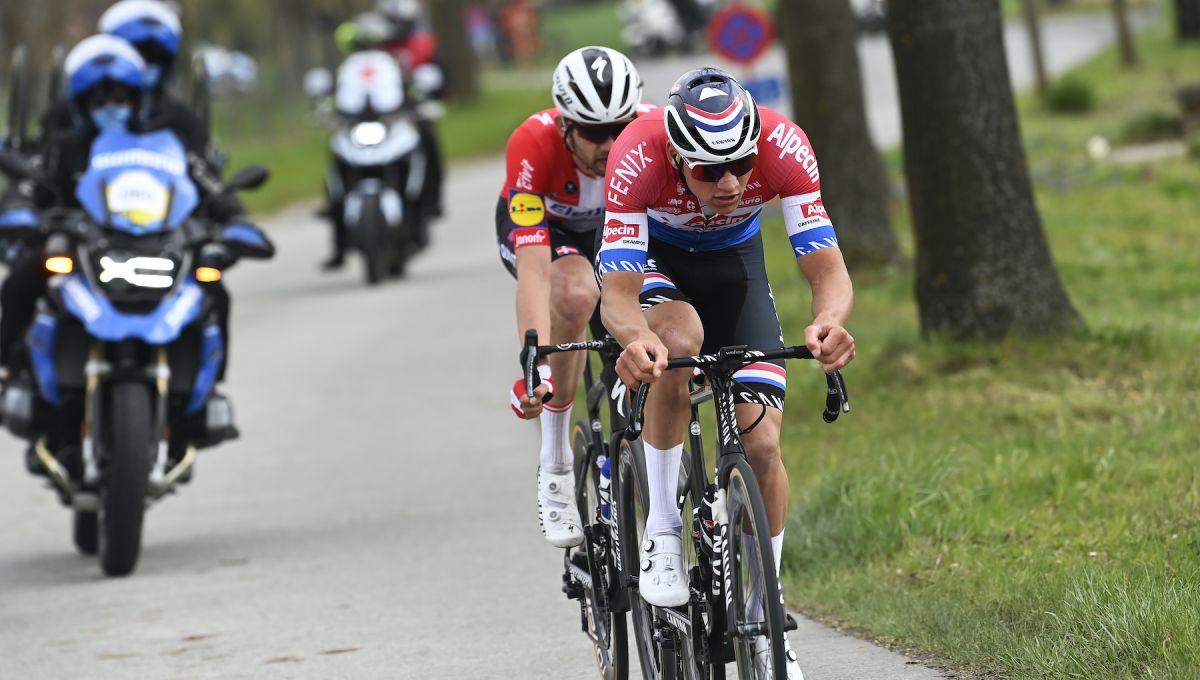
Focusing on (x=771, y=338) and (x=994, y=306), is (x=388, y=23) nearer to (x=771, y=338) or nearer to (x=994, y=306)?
(x=994, y=306)

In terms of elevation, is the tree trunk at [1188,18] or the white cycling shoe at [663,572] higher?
the tree trunk at [1188,18]

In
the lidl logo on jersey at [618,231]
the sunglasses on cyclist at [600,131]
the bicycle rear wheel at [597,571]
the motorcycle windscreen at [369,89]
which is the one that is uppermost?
the motorcycle windscreen at [369,89]

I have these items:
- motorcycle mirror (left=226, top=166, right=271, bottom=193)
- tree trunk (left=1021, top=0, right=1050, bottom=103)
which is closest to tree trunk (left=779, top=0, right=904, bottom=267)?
motorcycle mirror (left=226, top=166, right=271, bottom=193)

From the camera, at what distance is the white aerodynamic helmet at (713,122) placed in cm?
534

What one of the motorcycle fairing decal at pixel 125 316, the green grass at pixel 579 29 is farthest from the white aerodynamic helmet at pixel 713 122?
the green grass at pixel 579 29

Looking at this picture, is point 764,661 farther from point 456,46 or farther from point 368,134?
point 456,46

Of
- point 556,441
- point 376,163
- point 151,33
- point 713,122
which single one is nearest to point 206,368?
point 151,33

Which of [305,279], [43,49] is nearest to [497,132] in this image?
[43,49]

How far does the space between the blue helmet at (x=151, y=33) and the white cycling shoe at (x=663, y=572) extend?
555 centimetres

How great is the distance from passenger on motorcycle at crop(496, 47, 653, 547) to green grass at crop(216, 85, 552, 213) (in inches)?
886

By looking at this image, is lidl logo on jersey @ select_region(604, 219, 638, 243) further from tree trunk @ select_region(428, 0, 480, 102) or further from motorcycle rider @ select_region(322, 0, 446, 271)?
tree trunk @ select_region(428, 0, 480, 102)

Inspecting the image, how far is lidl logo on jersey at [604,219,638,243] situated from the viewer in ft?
18.6

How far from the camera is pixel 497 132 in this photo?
1555 inches

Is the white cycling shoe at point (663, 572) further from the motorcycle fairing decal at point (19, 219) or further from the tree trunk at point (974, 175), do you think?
the tree trunk at point (974, 175)
